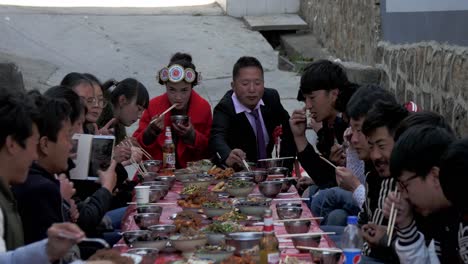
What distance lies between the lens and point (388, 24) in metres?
10.8

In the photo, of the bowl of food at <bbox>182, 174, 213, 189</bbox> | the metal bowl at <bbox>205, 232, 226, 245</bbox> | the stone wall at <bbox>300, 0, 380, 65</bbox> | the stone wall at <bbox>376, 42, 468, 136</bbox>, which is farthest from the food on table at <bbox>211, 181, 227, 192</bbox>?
the stone wall at <bbox>300, 0, 380, 65</bbox>

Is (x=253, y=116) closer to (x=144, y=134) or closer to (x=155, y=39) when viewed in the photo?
(x=144, y=134)

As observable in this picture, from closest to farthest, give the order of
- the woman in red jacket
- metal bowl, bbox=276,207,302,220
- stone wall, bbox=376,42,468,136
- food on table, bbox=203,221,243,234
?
1. food on table, bbox=203,221,243,234
2. metal bowl, bbox=276,207,302,220
3. stone wall, bbox=376,42,468,136
4. the woman in red jacket

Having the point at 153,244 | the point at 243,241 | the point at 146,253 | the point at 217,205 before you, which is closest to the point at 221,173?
the point at 217,205

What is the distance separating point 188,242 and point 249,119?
3449mm

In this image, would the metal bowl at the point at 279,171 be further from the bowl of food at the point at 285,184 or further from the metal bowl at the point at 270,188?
the metal bowl at the point at 270,188

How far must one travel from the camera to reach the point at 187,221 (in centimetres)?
550

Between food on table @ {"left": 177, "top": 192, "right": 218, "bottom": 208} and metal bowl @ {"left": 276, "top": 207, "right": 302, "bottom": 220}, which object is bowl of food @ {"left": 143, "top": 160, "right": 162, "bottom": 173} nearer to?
food on table @ {"left": 177, "top": 192, "right": 218, "bottom": 208}

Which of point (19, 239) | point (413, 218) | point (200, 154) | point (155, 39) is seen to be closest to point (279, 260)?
point (413, 218)

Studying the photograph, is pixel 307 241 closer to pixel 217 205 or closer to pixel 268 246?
pixel 268 246

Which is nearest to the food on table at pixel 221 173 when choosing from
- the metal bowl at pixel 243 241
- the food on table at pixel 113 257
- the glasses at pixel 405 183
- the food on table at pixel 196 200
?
the food on table at pixel 196 200

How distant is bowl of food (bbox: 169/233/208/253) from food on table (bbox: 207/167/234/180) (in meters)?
2.31

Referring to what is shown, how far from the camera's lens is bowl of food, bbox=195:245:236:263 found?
184 inches

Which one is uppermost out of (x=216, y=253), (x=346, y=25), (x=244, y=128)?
(x=346, y=25)
